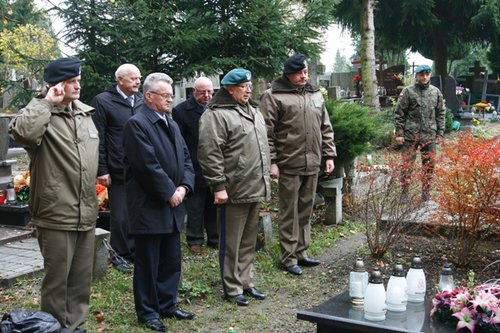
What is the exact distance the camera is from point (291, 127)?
6.31 metres

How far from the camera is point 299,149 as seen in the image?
20.6ft

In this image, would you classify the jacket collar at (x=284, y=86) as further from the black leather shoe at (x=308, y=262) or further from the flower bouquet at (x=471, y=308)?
the flower bouquet at (x=471, y=308)

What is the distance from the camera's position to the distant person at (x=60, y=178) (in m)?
4.18

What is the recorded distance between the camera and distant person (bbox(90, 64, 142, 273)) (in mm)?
6016

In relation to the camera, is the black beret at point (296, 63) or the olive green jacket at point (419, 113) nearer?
the black beret at point (296, 63)

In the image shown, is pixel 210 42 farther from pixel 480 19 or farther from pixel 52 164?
pixel 480 19

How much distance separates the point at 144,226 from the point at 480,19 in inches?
830

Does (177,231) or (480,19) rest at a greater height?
(480,19)

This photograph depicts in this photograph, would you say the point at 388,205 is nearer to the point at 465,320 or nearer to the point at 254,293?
the point at 254,293

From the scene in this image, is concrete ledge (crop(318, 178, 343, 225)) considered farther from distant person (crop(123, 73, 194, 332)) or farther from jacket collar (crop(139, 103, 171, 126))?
jacket collar (crop(139, 103, 171, 126))

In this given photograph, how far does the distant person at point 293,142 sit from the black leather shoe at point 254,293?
78cm

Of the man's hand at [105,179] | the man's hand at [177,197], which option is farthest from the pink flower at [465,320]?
the man's hand at [105,179]

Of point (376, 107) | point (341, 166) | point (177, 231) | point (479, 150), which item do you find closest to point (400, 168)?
point (479, 150)

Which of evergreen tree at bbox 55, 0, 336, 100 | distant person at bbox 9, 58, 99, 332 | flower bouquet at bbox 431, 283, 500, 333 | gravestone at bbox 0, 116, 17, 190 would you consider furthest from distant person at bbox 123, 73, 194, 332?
gravestone at bbox 0, 116, 17, 190
